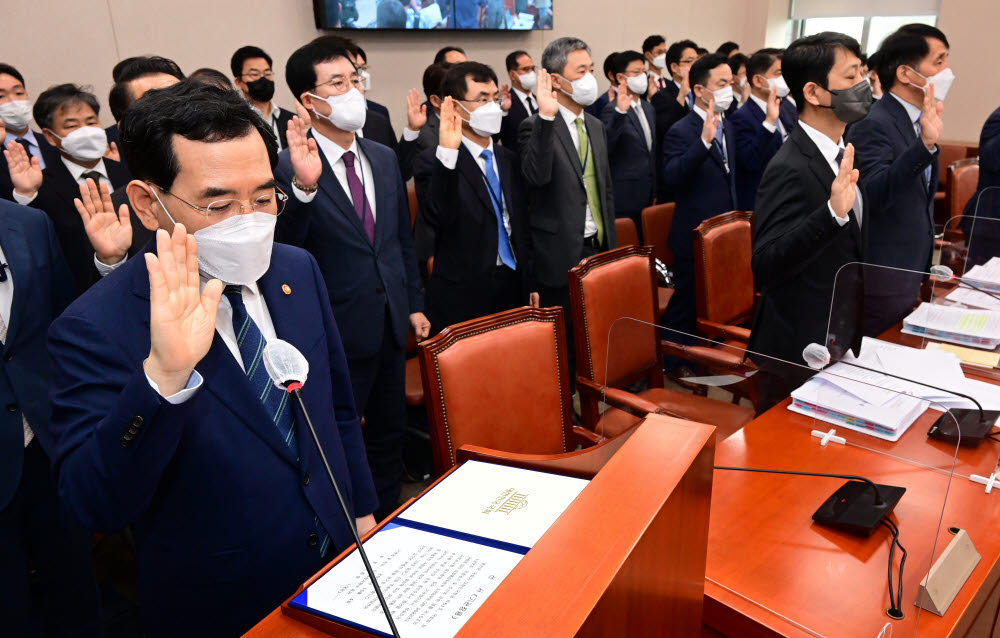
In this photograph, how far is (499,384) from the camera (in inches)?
72.7

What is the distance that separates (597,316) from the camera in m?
2.30

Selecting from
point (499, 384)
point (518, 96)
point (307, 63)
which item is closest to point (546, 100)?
point (307, 63)

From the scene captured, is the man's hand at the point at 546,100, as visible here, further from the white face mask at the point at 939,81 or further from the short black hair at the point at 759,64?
the short black hair at the point at 759,64

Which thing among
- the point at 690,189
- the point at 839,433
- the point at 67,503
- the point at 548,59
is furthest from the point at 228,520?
the point at 690,189

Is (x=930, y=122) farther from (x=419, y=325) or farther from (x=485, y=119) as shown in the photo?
(x=419, y=325)

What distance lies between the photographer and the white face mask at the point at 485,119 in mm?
2883

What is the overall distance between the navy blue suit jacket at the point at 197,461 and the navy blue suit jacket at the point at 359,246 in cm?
93

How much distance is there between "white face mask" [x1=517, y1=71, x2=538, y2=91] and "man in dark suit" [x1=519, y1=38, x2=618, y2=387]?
1979 millimetres

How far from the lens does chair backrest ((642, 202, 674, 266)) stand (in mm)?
3701

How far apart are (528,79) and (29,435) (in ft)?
15.4

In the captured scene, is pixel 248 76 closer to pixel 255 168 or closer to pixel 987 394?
pixel 255 168

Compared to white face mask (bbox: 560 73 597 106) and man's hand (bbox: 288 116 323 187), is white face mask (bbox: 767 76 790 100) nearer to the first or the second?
white face mask (bbox: 560 73 597 106)

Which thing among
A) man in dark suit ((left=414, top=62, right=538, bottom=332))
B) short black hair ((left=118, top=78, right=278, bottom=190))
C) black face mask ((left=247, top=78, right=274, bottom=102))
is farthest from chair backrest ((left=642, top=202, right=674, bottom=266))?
short black hair ((left=118, top=78, right=278, bottom=190))

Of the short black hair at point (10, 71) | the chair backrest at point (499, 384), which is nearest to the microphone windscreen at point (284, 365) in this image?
the chair backrest at point (499, 384)
